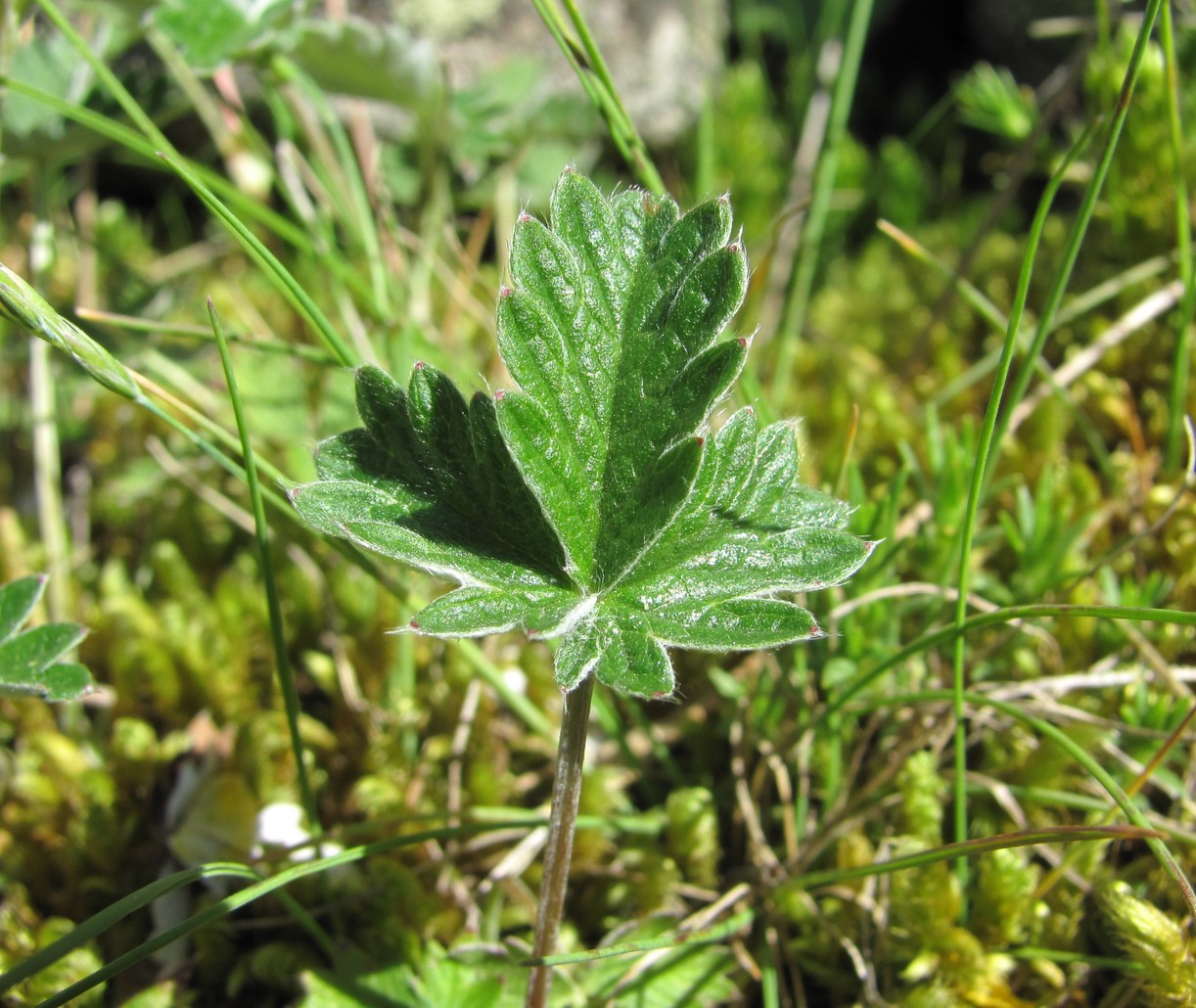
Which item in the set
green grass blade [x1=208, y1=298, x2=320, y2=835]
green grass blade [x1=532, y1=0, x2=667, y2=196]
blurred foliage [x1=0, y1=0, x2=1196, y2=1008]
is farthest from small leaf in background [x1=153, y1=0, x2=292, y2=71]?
green grass blade [x1=208, y1=298, x2=320, y2=835]

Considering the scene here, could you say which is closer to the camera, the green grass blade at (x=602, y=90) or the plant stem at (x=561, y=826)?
the plant stem at (x=561, y=826)

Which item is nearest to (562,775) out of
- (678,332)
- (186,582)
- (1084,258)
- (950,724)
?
(678,332)

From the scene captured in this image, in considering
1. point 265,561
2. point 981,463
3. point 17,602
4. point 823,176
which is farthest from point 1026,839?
point 823,176

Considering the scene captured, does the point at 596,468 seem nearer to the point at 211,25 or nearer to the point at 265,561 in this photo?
the point at 265,561

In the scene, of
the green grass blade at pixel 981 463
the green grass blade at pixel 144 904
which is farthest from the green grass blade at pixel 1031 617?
the green grass blade at pixel 144 904

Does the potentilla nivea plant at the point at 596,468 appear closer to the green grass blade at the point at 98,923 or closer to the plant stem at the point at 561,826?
the plant stem at the point at 561,826

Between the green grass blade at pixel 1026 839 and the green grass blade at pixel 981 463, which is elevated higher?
the green grass blade at pixel 981 463

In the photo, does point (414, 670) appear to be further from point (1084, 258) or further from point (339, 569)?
point (1084, 258)

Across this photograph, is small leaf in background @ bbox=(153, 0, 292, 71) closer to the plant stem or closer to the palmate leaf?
the palmate leaf
